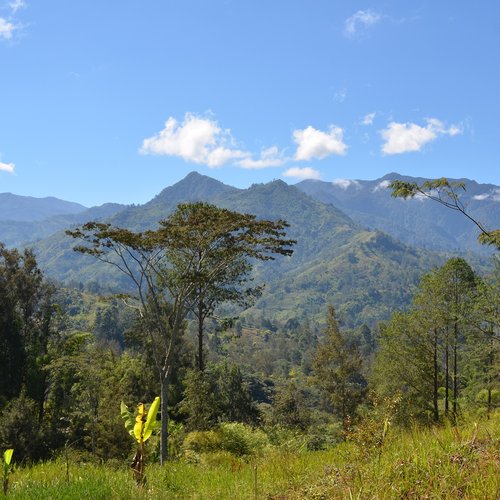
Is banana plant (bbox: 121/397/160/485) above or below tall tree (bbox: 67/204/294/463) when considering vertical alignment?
below

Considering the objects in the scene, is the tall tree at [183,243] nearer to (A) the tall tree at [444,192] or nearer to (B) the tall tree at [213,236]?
(B) the tall tree at [213,236]

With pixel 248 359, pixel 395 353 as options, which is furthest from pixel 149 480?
pixel 248 359

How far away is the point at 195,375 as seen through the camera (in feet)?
81.2

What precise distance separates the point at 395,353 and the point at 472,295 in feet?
19.2

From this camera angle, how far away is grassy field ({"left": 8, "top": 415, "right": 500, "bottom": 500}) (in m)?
3.92

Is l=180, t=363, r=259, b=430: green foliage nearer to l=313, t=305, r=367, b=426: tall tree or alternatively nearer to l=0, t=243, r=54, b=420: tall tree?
l=313, t=305, r=367, b=426: tall tree

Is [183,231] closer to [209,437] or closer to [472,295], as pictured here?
[209,437]

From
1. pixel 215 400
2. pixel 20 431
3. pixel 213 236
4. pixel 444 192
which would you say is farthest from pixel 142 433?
pixel 215 400

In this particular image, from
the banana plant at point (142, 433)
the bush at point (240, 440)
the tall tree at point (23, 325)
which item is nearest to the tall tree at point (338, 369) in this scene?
the bush at point (240, 440)

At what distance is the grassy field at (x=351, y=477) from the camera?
154 inches

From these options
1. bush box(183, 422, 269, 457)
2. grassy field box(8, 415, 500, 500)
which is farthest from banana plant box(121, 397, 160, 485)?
bush box(183, 422, 269, 457)

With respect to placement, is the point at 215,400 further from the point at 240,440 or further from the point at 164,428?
the point at 164,428


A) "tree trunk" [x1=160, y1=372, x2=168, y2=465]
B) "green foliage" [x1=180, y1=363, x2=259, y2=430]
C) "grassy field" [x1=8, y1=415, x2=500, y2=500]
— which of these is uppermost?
"grassy field" [x1=8, y1=415, x2=500, y2=500]

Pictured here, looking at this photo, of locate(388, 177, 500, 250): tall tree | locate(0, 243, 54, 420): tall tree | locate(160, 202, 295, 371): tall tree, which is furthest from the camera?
locate(0, 243, 54, 420): tall tree
